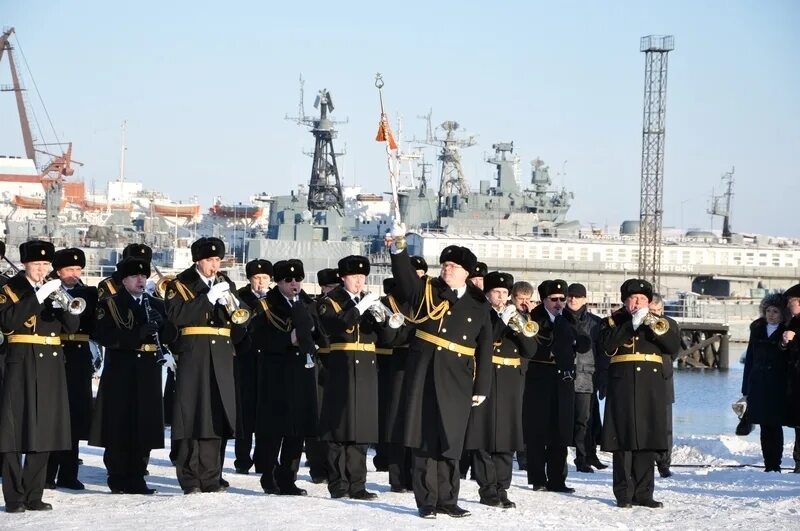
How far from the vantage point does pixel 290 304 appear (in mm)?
12578

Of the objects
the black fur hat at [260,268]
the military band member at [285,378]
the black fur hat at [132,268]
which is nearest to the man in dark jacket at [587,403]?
the black fur hat at [260,268]

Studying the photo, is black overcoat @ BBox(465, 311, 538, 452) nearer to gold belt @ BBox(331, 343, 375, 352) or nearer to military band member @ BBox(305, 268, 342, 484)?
gold belt @ BBox(331, 343, 375, 352)

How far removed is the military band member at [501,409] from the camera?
11438 millimetres

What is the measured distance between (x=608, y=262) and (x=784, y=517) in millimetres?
81555

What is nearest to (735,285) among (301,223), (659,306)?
(301,223)

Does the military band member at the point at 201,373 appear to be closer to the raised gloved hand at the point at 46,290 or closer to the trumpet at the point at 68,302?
the trumpet at the point at 68,302

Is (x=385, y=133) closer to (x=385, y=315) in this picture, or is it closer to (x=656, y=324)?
(x=385, y=315)

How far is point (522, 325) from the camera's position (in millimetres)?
11820

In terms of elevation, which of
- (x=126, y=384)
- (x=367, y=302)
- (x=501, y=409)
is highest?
(x=367, y=302)

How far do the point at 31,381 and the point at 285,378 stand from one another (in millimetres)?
2403

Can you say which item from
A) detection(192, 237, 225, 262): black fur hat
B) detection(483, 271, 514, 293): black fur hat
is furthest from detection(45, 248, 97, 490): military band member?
detection(483, 271, 514, 293): black fur hat

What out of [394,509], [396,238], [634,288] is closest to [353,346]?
[394,509]

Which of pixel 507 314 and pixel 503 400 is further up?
pixel 507 314

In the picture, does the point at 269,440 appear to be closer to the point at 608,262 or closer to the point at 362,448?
the point at 362,448
